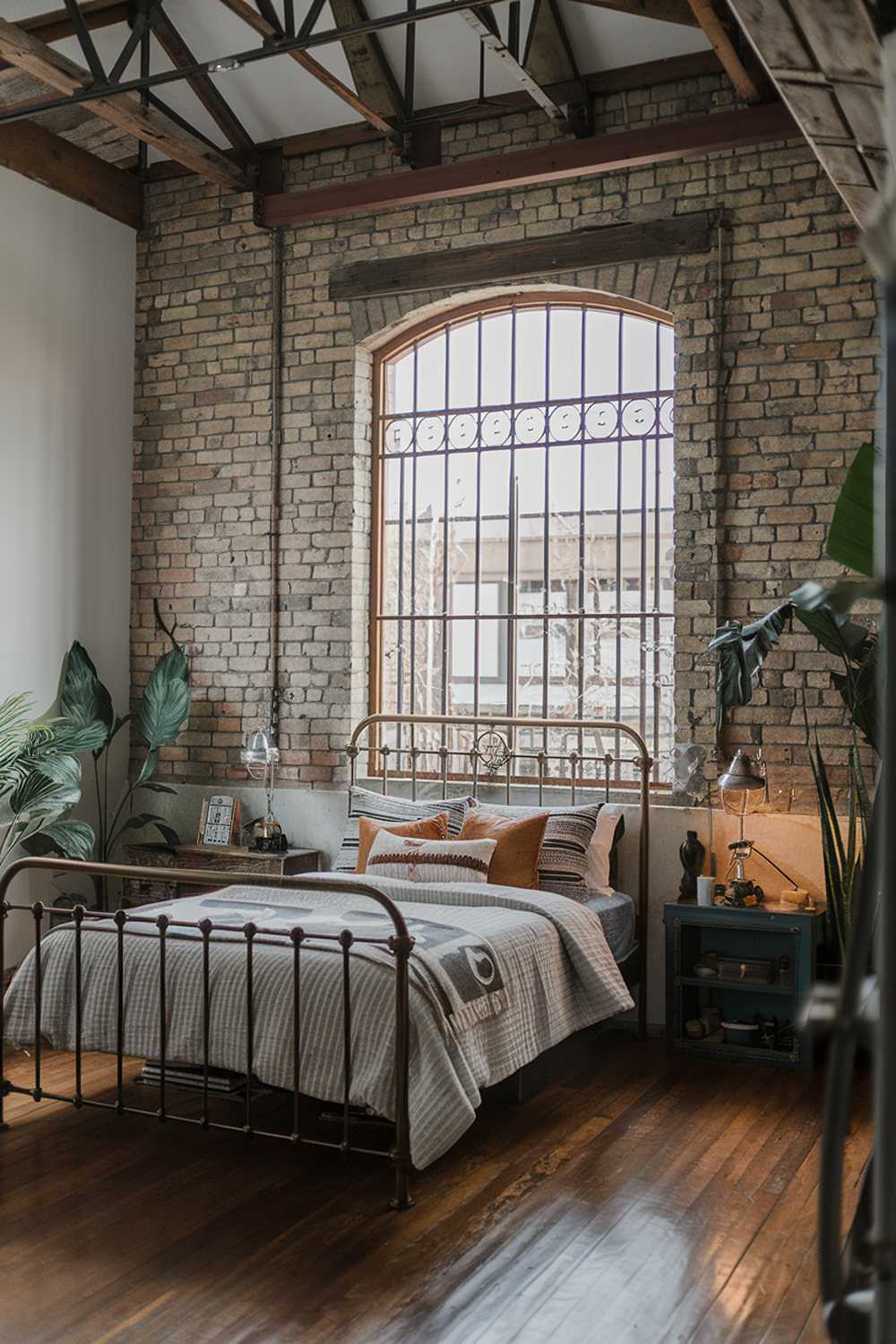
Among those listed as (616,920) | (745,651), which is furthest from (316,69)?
(616,920)

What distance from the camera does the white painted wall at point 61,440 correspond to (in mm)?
6680

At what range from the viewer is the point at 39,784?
625 centimetres

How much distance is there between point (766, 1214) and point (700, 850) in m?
2.23

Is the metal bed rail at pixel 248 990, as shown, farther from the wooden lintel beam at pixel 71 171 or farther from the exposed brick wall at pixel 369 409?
the wooden lintel beam at pixel 71 171

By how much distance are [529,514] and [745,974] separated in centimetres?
257

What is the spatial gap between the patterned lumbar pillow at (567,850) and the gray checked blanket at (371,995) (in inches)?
16.9

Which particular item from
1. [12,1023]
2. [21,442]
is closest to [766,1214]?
[12,1023]

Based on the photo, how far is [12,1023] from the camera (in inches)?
186

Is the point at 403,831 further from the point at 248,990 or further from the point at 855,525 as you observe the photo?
the point at 855,525

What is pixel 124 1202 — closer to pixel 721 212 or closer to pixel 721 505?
pixel 721 505

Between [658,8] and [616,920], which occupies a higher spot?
[658,8]

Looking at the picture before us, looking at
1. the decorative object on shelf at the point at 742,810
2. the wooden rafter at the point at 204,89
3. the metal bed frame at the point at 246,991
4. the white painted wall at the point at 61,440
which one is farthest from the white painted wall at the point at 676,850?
the wooden rafter at the point at 204,89

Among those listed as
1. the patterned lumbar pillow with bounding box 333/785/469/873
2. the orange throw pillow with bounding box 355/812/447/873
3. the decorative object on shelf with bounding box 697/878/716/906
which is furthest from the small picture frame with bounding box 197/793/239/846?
the decorative object on shelf with bounding box 697/878/716/906

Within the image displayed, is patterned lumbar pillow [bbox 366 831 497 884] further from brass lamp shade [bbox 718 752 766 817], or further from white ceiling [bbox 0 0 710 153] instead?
white ceiling [bbox 0 0 710 153]
